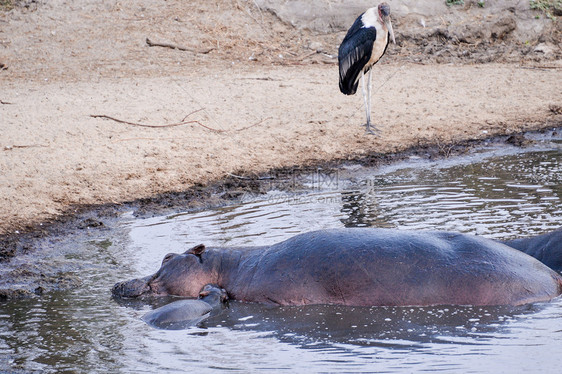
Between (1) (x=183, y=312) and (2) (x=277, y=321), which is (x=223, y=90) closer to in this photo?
(1) (x=183, y=312)

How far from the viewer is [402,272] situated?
14.3ft

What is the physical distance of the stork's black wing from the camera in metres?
9.96

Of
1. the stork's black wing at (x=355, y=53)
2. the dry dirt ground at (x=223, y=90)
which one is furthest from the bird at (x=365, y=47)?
the dry dirt ground at (x=223, y=90)

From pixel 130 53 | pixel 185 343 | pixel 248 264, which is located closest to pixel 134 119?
pixel 130 53

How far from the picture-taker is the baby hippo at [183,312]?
14.9 feet

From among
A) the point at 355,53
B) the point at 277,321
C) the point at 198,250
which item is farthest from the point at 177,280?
the point at 355,53

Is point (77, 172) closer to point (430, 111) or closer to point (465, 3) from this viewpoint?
point (430, 111)

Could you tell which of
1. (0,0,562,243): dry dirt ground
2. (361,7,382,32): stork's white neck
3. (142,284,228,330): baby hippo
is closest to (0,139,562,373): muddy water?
(142,284,228,330): baby hippo

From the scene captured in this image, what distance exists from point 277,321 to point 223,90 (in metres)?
6.93

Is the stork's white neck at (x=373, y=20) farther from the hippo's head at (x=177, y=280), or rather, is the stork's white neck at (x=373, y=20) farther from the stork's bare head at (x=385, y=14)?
the hippo's head at (x=177, y=280)

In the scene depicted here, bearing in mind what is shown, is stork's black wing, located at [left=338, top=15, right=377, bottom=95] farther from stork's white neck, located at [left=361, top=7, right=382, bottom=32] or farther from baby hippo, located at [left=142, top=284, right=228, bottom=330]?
baby hippo, located at [left=142, top=284, right=228, bottom=330]

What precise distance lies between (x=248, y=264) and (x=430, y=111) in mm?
6309

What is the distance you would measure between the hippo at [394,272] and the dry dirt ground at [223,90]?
3082mm

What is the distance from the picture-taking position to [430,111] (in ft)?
34.7
